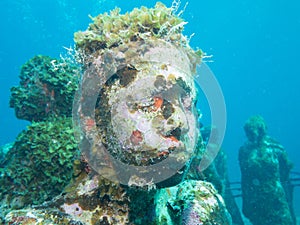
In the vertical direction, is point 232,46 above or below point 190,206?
above

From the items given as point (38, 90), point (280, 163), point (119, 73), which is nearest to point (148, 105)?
point (119, 73)

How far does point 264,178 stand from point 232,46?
138 m

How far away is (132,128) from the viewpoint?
232cm

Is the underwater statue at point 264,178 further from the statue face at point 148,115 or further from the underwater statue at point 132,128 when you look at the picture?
the statue face at point 148,115

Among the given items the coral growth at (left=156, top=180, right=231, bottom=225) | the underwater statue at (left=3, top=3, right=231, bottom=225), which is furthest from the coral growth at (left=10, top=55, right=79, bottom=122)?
the coral growth at (left=156, top=180, right=231, bottom=225)

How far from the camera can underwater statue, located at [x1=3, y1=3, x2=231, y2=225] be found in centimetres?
227

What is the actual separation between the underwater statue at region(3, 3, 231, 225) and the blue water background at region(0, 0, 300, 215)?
35913 millimetres

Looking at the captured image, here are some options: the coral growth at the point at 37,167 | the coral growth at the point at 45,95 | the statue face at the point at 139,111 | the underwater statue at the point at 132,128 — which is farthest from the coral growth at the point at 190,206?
the coral growth at the point at 45,95

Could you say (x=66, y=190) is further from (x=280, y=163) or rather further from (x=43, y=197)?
(x=280, y=163)

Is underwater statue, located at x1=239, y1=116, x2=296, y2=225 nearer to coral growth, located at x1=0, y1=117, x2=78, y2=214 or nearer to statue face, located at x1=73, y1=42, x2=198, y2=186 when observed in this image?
coral growth, located at x1=0, y1=117, x2=78, y2=214

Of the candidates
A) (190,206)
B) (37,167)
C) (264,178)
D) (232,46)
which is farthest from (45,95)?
(232,46)

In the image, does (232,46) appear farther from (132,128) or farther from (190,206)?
(132,128)

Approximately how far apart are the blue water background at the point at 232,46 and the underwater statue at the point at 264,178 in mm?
26015

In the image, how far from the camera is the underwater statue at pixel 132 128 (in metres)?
2.27
